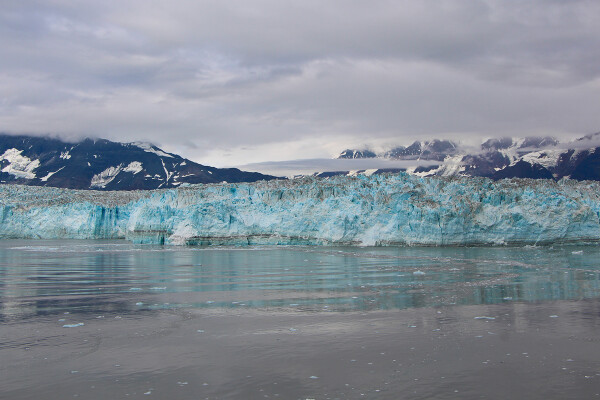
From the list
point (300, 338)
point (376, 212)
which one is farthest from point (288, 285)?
point (376, 212)

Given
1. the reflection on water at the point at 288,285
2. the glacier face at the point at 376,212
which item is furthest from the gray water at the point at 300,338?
the glacier face at the point at 376,212

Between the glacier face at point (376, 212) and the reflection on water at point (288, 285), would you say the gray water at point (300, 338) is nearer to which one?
the reflection on water at point (288, 285)

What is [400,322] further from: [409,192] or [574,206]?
[574,206]

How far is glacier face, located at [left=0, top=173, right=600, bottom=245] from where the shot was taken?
39.3 metres

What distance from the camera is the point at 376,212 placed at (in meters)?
40.5

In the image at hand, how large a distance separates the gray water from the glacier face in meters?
21.6

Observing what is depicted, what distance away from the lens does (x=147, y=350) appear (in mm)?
8883

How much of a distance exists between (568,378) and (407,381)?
92.0 inches

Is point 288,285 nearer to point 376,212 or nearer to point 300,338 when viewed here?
point 300,338

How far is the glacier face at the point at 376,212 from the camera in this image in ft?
129

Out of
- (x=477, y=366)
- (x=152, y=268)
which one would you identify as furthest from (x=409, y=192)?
(x=477, y=366)

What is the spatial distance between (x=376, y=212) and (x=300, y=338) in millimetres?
31423

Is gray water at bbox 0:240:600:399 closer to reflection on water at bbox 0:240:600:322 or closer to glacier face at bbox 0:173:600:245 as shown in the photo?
reflection on water at bbox 0:240:600:322

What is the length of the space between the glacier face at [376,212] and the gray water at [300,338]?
850 inches
